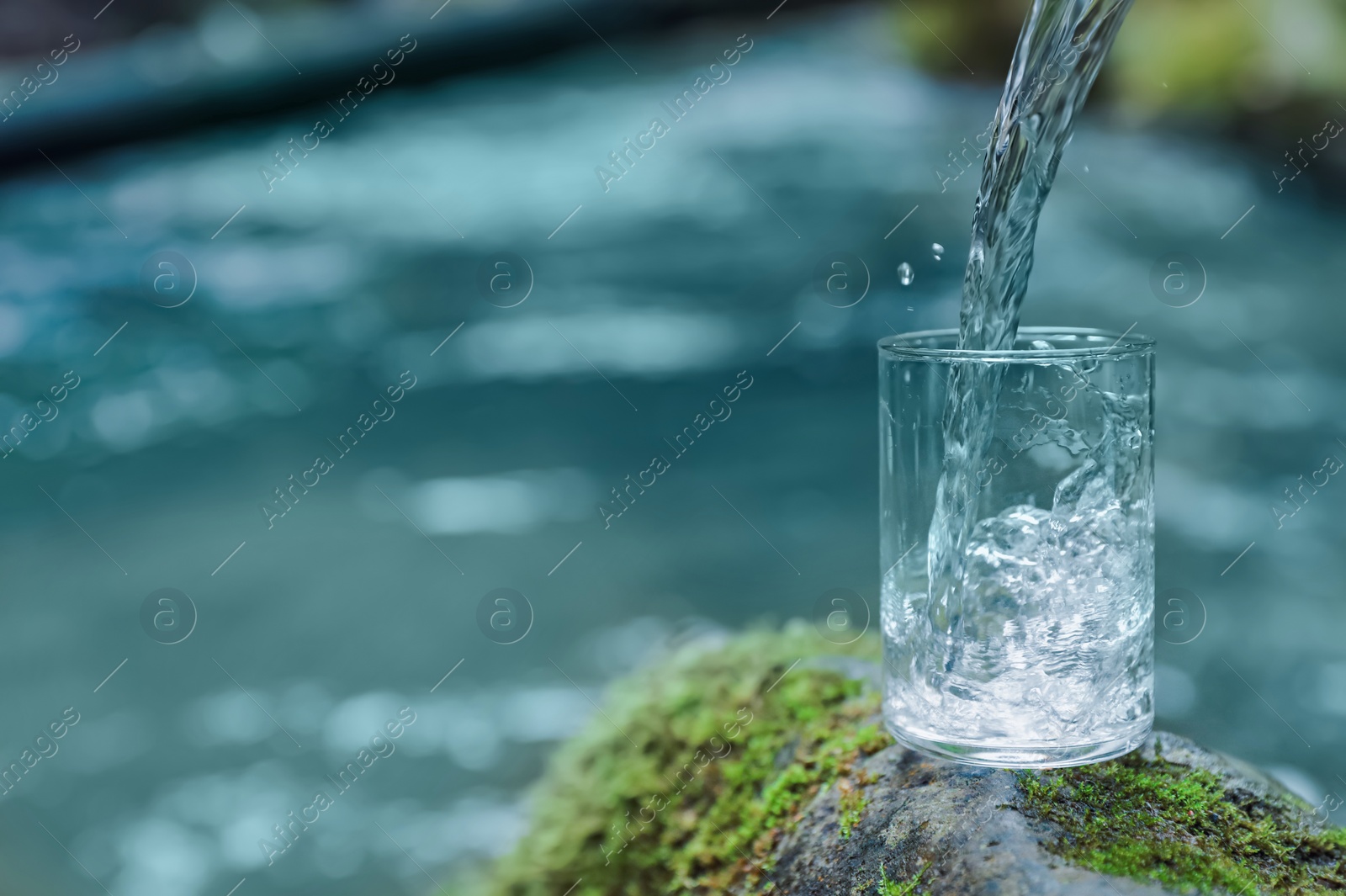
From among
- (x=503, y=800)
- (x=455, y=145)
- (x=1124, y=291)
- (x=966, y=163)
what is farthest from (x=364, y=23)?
(x=503, y=800)

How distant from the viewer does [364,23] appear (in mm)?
13148

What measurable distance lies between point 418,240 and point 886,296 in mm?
4751

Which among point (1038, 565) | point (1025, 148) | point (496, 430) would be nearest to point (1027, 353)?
point (1038, 565)

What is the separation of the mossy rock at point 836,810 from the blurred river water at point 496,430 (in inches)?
16.4

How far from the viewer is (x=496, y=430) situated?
26.7ft

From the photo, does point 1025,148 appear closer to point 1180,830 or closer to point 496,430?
point 1180,830

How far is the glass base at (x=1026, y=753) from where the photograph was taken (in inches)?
69.6

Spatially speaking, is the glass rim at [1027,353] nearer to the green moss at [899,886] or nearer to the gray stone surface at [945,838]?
the gray stone surface at [945,838]

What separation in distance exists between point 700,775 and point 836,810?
1.18 feet

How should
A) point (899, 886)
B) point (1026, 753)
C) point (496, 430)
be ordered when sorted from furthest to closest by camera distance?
1. point (496, 430)
2. point (1026, 753)
3. point (899, 886)

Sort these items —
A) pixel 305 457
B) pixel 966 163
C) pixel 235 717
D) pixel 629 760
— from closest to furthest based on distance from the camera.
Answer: pixel 629 760
pixel 235 717
pixel 305 457
pixel 966 163

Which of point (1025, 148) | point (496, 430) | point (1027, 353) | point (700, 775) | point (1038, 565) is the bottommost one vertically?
point (496, 430)

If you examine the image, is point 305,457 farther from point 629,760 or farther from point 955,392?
point 955,392

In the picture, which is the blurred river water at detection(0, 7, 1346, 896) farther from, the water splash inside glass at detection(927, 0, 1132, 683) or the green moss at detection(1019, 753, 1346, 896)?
the water splash inside glass at detection(927, 0, 1132, 683)
